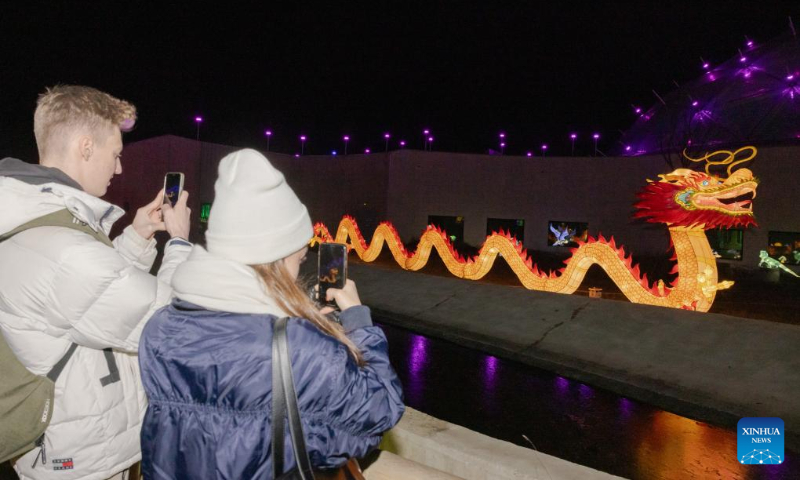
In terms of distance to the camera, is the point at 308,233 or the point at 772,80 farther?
the point at 772,80

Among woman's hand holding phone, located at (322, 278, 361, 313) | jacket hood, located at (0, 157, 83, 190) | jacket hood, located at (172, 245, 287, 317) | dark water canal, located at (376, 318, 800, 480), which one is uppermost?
jacket hood, located at (0, 157, 83, 190)

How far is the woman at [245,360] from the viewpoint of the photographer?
1282 mm

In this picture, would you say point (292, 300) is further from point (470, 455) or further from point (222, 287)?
point (470, 455)

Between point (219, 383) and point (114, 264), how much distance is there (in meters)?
0.63

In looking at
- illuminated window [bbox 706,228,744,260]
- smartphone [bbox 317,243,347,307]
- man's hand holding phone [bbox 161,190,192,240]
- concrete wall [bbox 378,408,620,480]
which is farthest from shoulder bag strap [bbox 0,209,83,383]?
illuminated window [bbox 706,228,744,260]

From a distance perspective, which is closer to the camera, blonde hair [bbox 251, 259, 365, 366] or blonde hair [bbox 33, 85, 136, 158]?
blonde hair [bbox 251, 259, 365, 366]

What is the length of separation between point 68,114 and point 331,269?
4.03 feet

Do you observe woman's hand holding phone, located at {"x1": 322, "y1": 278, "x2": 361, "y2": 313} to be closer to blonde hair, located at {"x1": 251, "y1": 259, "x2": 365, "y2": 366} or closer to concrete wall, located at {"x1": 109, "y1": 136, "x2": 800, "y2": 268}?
blonde hair, located at {"x1": 251, "y1": 259, "x2": 365, "y2": 366}

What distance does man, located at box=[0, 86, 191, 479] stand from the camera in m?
1.53

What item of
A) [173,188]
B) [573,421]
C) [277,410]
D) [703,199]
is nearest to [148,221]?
[173,188]

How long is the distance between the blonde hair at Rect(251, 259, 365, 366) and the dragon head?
27.6 ft

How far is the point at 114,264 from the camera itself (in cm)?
156

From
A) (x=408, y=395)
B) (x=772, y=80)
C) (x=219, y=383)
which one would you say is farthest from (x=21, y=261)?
(x=772, y=80)

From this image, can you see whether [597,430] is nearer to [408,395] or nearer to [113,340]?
[408,395]
